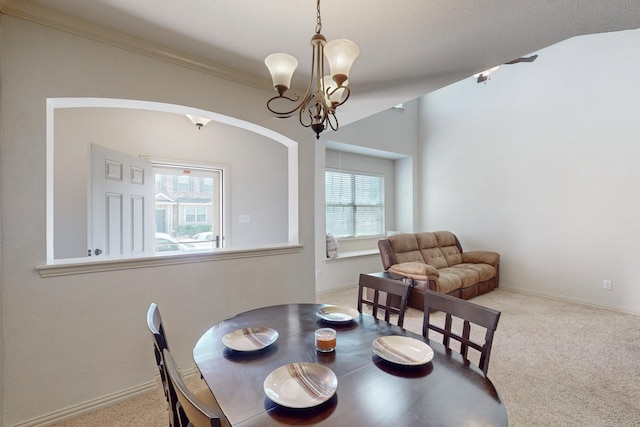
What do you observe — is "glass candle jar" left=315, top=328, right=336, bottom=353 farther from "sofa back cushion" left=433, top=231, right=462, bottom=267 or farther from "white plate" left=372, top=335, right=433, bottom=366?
"sofa back cushion" left=433, top=231, right=462, bottom=267

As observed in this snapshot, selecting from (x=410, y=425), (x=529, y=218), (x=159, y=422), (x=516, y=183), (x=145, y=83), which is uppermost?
(x=145, y=83)

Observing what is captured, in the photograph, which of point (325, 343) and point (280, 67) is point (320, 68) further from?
point (325, 343)

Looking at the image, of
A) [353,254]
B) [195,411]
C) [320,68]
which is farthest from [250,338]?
[353,254]

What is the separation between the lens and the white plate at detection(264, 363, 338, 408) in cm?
95

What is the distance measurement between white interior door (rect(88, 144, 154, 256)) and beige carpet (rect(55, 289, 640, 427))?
1.14 meters

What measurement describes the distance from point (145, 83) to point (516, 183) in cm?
528

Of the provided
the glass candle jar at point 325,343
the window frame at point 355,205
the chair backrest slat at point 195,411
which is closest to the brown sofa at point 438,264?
the window frame at point 355,205

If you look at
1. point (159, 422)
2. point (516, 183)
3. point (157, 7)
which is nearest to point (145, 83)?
point (157, 7)

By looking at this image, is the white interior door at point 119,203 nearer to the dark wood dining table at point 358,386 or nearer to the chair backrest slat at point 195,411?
the dark wood dining table at point 358,386

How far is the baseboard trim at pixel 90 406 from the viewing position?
174 cm

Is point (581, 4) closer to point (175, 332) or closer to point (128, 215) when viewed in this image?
point (175, 332)

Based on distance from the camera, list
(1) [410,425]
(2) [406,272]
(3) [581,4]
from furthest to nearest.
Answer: (2) [406,272] < (3) [581,4] < (1) [410,425]

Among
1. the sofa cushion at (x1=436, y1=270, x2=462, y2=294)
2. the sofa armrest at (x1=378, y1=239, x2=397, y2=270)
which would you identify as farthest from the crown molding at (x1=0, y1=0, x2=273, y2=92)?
the sofa cushion at (x1=436, y1=270, x2=462, y2=294)

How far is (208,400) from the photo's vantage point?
141 cm
